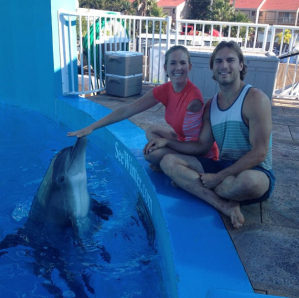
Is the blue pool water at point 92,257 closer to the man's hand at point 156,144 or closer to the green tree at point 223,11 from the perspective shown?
the man's hand at point 156,144

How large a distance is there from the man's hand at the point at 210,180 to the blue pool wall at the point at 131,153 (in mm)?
195

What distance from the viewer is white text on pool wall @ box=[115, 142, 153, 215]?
3.69 m

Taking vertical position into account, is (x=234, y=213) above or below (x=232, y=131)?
below

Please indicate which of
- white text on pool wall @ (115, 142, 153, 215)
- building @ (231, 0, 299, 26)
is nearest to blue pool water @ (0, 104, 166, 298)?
white text on pool wall @ (115, 142, 153, 215)

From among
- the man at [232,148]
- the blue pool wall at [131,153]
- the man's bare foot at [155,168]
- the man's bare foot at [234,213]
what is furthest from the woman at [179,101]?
the man's bare foot at [234,213]

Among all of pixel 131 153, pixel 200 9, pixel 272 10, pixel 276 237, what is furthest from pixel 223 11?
pixel 276 237

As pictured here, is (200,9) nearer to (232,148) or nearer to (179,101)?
(179,101)

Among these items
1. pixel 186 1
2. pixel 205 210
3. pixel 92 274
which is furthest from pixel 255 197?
pixel 186 1

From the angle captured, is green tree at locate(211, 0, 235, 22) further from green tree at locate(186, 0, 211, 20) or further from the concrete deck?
the concrete deck

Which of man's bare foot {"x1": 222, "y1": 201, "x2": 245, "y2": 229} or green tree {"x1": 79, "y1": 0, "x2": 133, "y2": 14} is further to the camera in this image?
green tree {"x1": 79, "y1": 0, "x2": 133, "y2": 14}

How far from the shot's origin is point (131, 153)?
170 inches

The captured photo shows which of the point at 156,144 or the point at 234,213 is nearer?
the point at 234,213

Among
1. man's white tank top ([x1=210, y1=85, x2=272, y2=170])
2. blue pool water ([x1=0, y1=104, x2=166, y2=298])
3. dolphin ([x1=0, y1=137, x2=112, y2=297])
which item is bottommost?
blue pool water ([x1=0, y1=104, x2=166, y2=298])

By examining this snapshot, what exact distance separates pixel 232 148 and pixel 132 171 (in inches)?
65.8
